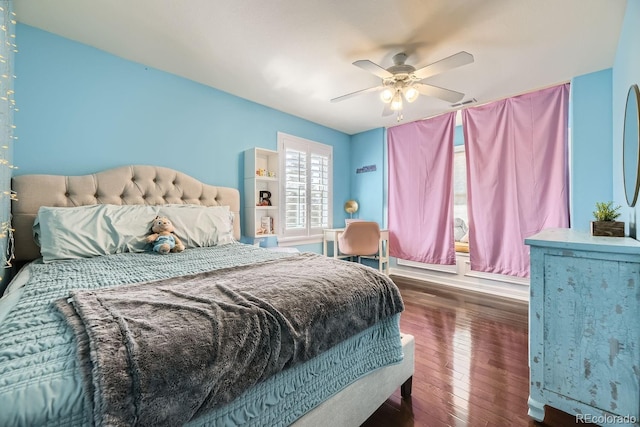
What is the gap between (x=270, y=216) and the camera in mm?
3443

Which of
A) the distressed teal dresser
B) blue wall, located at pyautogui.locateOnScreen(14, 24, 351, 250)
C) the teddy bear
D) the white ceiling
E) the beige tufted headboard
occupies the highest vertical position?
the white ceiling

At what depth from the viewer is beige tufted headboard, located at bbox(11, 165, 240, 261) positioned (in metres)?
1.82

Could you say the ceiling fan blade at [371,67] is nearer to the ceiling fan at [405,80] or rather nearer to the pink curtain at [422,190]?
the ceiling fan at [405,80]

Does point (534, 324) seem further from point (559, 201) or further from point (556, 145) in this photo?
point (556, 145)

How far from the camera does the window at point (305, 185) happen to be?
3672 mm

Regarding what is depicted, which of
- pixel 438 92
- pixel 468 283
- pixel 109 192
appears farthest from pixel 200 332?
pixel 468 283

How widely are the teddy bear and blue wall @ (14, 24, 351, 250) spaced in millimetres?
801

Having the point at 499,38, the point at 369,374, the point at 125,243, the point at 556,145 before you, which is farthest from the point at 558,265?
the point at 125,243

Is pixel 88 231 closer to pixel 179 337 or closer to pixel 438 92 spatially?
pixel 179 337

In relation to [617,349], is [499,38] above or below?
above

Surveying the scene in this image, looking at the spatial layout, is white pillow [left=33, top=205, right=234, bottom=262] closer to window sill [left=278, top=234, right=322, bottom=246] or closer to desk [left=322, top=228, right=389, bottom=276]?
window sill [left=278, top=234, right=322, bottom=246]

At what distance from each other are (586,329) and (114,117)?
3507 millimetres

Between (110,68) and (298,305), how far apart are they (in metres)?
2.68

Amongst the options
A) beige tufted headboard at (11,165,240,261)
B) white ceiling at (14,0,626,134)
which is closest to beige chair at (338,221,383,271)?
beige tufted headboard at (11,165,240,261)
